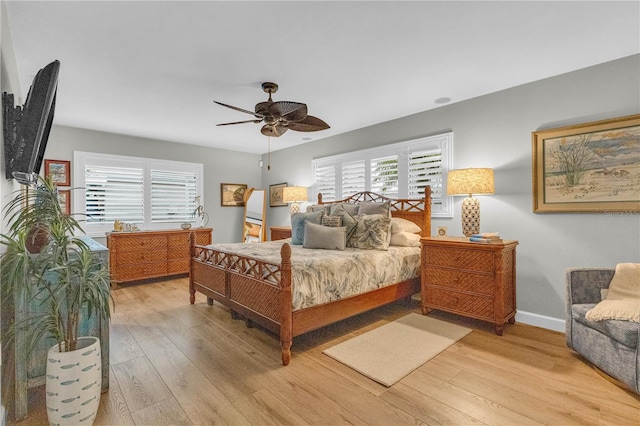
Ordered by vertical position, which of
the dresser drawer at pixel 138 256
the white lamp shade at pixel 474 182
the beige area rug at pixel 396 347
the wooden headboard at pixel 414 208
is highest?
the white lamp shade at pixel 474 182

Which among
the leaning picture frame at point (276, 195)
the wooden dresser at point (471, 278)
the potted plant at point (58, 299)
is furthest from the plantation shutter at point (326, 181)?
the potted plant at point (58, 299)

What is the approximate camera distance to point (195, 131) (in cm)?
508

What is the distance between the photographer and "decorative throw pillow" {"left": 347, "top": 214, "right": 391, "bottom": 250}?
141 inches

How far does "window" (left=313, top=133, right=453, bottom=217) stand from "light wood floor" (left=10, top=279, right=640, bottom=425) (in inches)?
75.7

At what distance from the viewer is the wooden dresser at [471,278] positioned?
2.92 meters

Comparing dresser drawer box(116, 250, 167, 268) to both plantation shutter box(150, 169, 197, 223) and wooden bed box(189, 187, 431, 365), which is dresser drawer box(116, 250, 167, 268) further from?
wooden bed box(189, 187, 431, 365)

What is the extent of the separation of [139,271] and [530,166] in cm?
564

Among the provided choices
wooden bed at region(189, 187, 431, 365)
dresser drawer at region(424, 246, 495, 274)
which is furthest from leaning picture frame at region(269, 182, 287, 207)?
dresser drawer at region(424, 246, 495, 274)

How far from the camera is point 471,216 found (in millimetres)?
3367

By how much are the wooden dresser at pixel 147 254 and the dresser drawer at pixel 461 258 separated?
164 inches

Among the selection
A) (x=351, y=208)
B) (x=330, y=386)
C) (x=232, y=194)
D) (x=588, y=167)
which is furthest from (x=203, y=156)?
(x=588, y=167)

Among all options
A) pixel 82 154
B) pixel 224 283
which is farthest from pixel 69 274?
pixel 82 154

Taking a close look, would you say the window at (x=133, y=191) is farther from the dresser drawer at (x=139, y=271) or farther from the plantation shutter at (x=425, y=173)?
the plantation shutter at (x=425, y=173)

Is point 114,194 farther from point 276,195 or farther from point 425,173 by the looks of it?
point 425,173
